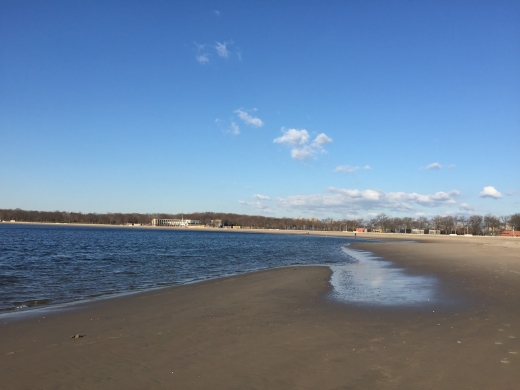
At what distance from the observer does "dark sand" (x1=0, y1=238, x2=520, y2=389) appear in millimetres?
5816

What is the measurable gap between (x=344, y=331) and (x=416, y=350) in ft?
5.88

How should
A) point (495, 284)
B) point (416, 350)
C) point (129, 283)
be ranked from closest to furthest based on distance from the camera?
point (416, 350)
point (495, 284)
point (129, 283)

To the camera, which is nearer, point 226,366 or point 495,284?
point 226,366

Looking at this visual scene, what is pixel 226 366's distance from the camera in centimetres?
640

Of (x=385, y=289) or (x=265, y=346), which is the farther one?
(x=385, y=289)

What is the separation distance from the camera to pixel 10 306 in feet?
39.9

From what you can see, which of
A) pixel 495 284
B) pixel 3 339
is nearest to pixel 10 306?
pixel 3 339

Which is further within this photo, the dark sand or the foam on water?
the foam on water

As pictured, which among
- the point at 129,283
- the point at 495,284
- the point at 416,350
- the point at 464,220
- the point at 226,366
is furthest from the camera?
the point at 464,220

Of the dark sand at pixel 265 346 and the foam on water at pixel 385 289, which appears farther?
the foam on water at pixel 385 289

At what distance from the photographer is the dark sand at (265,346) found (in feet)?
19.1

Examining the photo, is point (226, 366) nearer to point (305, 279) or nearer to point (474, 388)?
point (474, 388)

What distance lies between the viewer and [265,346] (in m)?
7.54

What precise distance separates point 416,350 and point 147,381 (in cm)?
491
